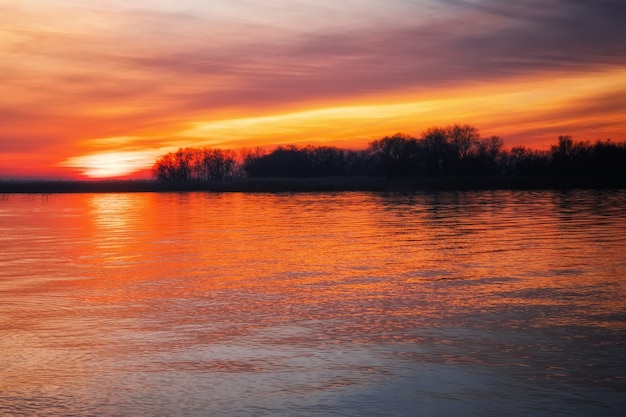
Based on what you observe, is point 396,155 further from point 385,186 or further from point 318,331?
point 318,331

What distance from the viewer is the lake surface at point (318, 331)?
678 centimetres

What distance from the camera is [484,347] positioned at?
28.4 feet

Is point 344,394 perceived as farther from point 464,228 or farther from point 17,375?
point 464,228

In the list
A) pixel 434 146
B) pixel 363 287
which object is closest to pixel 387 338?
pixel 363 287

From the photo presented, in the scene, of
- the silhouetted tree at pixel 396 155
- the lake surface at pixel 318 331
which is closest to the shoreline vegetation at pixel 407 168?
the silhouetted tree at pixel 396 155

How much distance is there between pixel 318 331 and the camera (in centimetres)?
954

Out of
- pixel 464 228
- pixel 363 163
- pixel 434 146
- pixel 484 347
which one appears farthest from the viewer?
pixel 363 163

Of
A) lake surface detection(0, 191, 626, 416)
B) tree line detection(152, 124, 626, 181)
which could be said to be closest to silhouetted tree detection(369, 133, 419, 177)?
tree line detection(152, 124, 626, 181)

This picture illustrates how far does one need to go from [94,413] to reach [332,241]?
16106 mm

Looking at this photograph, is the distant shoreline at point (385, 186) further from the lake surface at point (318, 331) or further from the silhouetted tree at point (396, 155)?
the lake surface at point (318, 331)

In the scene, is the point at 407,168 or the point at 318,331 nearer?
the point at 318,331

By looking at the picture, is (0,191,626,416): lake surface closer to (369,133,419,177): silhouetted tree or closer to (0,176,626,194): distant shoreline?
(0,176,626,194): distant shoreline

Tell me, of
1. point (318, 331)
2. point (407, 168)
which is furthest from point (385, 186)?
point (318, 331)

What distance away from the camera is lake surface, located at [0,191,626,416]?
6777 millimetres
